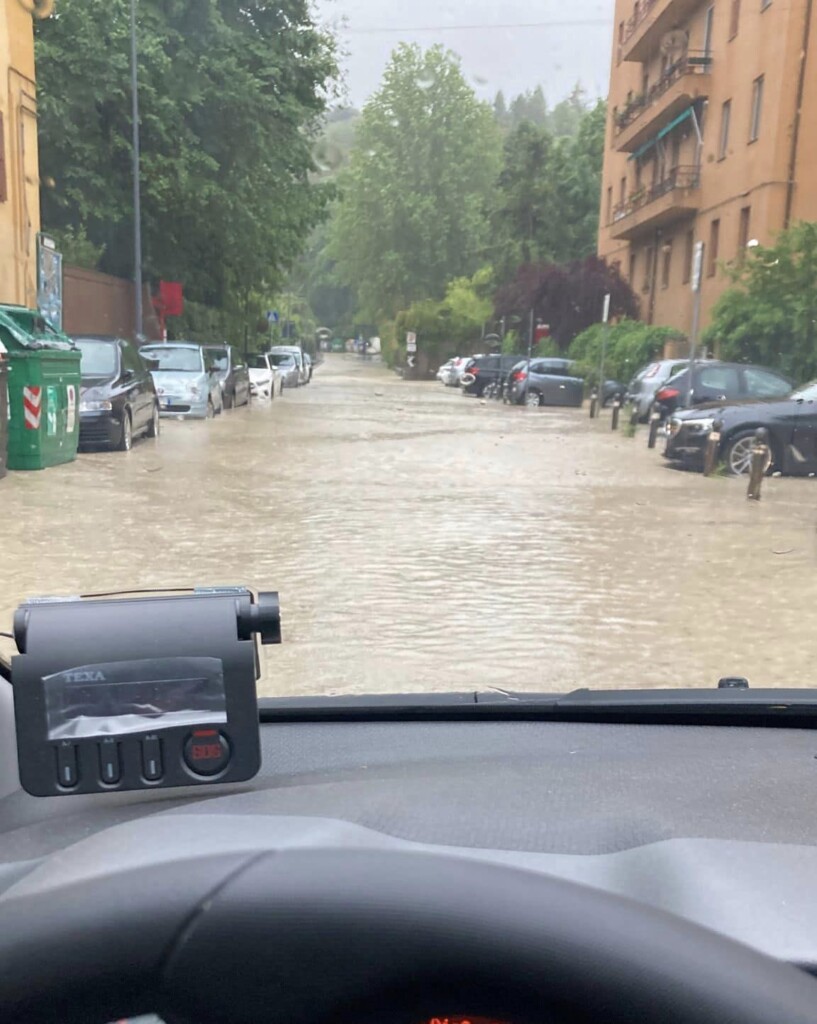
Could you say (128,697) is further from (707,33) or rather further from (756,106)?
(756,106)

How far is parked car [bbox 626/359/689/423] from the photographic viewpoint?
21.4 m

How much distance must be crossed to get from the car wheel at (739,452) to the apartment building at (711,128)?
4.37 metres

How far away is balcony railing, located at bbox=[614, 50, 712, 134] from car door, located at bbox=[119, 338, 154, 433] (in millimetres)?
8484

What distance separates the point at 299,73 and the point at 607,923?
28.3 meters

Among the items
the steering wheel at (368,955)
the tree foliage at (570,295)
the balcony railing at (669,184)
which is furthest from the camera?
the tree foliage at (570,295)

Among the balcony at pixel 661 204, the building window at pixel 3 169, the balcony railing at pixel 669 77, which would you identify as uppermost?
the balcony railing at pixel 669 77

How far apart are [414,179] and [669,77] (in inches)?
315

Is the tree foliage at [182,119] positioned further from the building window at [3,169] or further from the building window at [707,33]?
the building window at [707,33]

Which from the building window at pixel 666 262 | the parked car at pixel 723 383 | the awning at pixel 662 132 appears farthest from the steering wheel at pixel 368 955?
the building window at pixel 666 262

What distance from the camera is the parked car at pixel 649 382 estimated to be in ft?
70.1

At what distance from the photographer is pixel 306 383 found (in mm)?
44281

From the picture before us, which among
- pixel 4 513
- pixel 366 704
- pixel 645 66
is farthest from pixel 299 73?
pixel 366 704

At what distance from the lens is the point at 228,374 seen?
2623cm

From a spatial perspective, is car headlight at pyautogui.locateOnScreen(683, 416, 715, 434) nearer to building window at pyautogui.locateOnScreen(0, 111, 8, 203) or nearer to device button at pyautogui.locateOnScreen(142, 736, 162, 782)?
building window at pyautogui.locateOnScreen(0, 111, 8, 203)
